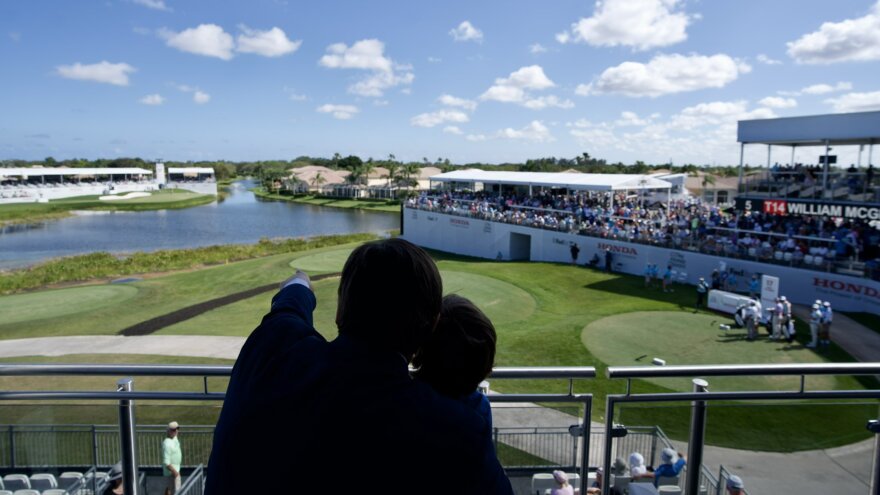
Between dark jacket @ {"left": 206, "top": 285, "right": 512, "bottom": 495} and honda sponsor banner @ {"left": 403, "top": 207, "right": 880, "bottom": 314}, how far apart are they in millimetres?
21189

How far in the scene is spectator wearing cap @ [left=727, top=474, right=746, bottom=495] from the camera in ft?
11.7

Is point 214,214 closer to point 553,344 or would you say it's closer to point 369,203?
point 369,203

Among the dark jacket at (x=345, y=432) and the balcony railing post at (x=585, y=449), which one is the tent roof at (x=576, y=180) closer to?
the balcony railing post at (x=585, y=449)

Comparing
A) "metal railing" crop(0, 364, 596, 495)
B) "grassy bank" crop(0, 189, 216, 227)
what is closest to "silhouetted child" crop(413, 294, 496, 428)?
"metal railing" crop(0, 364, 596, 495)

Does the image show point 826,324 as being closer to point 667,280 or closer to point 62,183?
point 667,280

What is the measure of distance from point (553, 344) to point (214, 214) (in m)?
78.7

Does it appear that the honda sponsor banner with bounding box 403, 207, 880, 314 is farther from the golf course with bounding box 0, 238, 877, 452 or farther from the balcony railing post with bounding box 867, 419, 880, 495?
the balcony railing post with bounding box 867, 419, 880, 495

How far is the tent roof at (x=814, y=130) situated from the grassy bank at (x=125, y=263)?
32439mm

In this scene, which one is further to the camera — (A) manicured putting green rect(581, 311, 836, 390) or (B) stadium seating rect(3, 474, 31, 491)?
(A) manicured putting green rect(581, 311, 836, 390)

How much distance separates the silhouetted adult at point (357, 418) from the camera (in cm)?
147

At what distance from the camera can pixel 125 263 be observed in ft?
132

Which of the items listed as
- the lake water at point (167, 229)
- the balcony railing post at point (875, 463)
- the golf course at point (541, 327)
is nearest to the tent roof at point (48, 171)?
the lake water at point (167, 229)

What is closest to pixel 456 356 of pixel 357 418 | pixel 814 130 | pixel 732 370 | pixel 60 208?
pixel 357 418

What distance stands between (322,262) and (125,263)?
14.5 m
